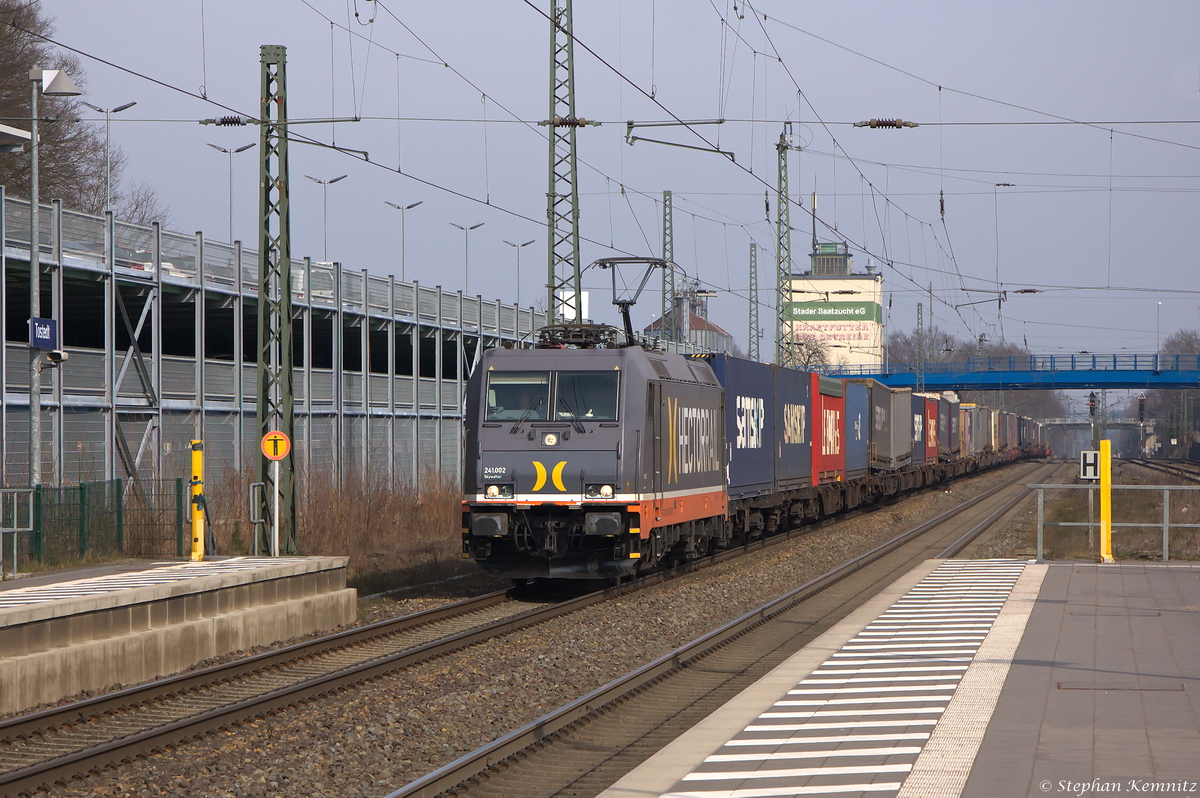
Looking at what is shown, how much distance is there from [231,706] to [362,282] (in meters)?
26.9

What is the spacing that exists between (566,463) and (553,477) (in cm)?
26

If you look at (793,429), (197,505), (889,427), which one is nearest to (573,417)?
(197,505)

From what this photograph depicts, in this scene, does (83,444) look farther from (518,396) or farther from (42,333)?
(518,396)

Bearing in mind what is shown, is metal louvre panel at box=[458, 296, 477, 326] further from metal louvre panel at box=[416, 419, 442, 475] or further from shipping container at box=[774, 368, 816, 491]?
shipping container at box=[774, 368, 816, 491]

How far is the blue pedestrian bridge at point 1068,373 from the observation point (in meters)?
72.1

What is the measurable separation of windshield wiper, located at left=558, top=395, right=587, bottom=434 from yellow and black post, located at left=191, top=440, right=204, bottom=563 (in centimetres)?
467

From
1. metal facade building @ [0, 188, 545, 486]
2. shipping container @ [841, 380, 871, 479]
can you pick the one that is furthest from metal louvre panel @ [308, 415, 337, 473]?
shipping container @ [841, 380, 871, 479]

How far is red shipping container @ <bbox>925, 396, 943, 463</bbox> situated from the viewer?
4719 cm

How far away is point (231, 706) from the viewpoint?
31.8 feet

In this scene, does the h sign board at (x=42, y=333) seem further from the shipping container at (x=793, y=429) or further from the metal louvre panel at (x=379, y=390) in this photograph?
the metal louvre panel at (x=379, y=390)

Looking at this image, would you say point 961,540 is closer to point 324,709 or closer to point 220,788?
point 324,709

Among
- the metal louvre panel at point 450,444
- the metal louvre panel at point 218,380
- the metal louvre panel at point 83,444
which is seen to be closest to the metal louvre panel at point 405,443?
the metal louvre panel at point 450,444

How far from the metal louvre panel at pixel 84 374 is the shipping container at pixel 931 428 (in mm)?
30837

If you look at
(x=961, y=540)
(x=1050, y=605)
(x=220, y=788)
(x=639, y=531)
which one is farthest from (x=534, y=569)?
(x=961, y=540)
